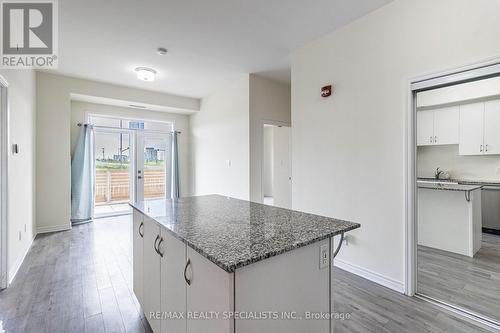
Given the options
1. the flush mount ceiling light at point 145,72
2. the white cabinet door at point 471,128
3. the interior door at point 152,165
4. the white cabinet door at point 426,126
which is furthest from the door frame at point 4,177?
Result: the white cabinet door at point 471,128

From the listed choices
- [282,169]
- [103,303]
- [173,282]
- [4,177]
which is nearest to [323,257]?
[173,282]

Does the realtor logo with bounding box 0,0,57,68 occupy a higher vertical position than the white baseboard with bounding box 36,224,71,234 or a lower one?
higher

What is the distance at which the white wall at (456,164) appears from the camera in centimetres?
392

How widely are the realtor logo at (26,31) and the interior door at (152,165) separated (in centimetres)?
278

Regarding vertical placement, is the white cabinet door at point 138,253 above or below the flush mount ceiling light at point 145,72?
below

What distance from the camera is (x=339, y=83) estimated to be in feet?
8.96

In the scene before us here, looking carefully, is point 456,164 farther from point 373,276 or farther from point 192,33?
point 192,33

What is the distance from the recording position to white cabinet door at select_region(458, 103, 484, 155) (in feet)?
12.4

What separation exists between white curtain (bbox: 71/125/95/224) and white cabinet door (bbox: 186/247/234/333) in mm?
4792

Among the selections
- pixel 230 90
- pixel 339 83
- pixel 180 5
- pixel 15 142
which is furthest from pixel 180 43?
pixel 15 142

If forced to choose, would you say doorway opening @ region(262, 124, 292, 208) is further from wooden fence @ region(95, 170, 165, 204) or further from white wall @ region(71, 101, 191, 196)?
wooden fence @ region(95, 170, 165, 204)

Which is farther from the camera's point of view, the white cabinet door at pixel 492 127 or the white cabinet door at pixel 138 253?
the white cabinet door at pixel 492 127

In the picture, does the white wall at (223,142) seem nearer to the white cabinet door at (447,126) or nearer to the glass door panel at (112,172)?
the glass door panel at (112,172)

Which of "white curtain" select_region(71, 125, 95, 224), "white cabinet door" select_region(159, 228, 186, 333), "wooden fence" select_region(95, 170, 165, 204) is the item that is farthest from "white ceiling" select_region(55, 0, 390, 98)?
"wooden fence" select_region(95, 170, 165, 204)
